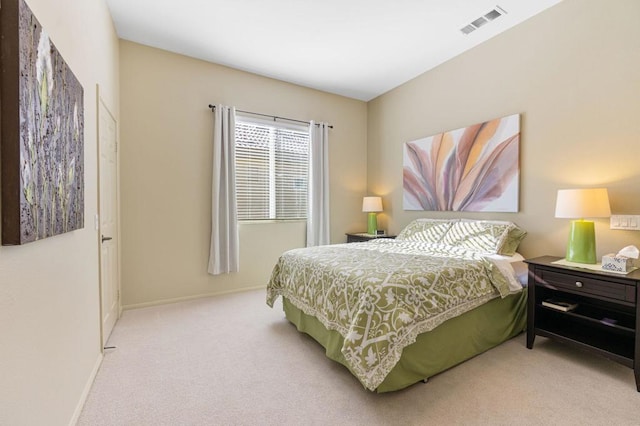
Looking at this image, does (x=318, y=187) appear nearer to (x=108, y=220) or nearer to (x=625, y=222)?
(x=108, y=220)

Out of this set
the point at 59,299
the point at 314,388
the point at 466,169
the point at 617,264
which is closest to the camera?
the point at 59,299

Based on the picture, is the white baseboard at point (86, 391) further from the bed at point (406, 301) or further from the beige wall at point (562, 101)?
the beige wall at point (562, 101)

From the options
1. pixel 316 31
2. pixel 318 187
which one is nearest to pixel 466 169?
pixel 318 187

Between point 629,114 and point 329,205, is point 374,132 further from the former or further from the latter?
point 629,114

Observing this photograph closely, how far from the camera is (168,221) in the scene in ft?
11.5

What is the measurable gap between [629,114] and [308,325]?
10.1 ft

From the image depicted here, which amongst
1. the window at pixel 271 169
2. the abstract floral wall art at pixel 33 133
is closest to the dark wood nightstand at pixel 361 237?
the window at pixel 271 169

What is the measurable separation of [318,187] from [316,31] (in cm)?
205

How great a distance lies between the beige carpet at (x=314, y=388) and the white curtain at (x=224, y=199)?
1.22 meters

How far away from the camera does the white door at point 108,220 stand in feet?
7.95

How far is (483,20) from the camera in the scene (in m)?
2.94

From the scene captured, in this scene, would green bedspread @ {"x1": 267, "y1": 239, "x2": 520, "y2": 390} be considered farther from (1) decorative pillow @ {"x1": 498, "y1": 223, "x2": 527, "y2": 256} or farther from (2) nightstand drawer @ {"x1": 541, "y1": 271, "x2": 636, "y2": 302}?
(1) decorative pillow @ {"x1": 498, "y1": 223, "x2": 527, "y2": 256}

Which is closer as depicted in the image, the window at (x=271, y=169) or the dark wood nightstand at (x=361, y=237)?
the window at (x=271, y=169)

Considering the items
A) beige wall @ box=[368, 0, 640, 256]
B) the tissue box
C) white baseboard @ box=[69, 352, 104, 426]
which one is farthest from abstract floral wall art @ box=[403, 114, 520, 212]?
white baseboard @ box=[69, 352, 104, 426]
